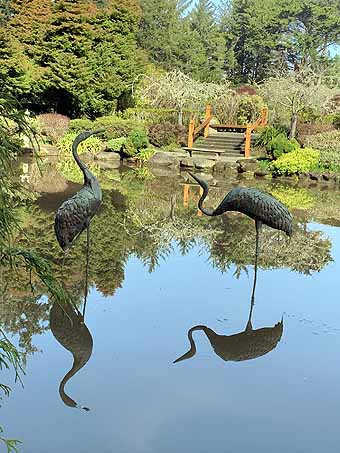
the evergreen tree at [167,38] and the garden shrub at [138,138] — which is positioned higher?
the evergreen tree at [167,38]

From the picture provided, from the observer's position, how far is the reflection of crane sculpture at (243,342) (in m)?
5.41

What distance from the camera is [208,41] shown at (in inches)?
1658

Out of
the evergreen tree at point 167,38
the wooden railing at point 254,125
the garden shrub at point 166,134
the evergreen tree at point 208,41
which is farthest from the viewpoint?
the evergreen tree at point 208,41

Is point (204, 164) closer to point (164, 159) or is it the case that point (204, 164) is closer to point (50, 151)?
point (164, 159)

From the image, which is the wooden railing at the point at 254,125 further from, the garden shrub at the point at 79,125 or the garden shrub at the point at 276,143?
the garden shrub at the point at 79,125

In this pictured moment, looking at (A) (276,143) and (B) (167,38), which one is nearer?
(A) (276,143)

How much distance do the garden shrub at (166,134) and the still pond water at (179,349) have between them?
12646mm

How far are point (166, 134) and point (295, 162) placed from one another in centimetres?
581

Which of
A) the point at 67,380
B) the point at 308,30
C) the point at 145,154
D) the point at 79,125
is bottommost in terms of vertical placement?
the point at 67,380

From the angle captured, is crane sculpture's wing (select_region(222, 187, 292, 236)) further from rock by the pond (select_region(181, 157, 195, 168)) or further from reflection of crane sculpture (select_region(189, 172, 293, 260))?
rock by the pond (select_region(181, 157, 195, 168))

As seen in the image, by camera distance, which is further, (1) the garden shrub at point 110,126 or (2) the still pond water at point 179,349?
(1) the garden shrub at point 110,126

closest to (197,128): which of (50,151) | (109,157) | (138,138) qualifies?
(138,138)

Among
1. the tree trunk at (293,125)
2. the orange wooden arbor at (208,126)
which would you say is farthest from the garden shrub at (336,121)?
the orange wooden arbor at (208,126)

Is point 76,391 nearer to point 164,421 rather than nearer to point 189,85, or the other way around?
point 164,421
